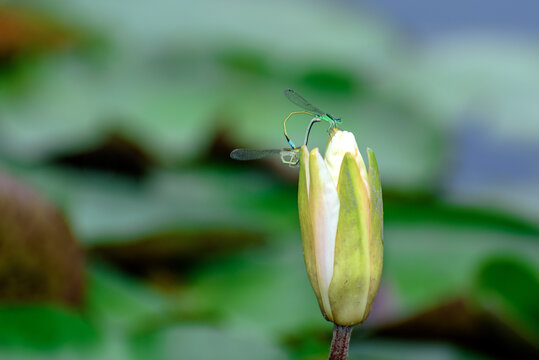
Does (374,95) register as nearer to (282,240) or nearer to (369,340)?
(282,240)

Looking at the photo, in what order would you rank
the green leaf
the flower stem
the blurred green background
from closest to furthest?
the flower stem < the blurred green background < the green leaf

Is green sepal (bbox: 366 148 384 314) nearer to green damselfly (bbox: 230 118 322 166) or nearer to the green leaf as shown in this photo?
green damselfly (bbox: 230 118 322 166)

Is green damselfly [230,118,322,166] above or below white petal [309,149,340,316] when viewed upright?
above

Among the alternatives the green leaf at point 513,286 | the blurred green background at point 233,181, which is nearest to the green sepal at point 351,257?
the blurred green background at point 233,181

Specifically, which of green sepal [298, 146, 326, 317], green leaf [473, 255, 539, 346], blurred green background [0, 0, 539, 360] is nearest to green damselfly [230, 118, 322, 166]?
green sepal [298, 146, 326, 317]

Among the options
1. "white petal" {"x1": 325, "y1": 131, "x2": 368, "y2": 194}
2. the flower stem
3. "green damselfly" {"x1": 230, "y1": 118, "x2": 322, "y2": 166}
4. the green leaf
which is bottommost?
the green leaf

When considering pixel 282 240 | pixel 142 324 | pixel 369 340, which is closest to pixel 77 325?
pixel 142 324
